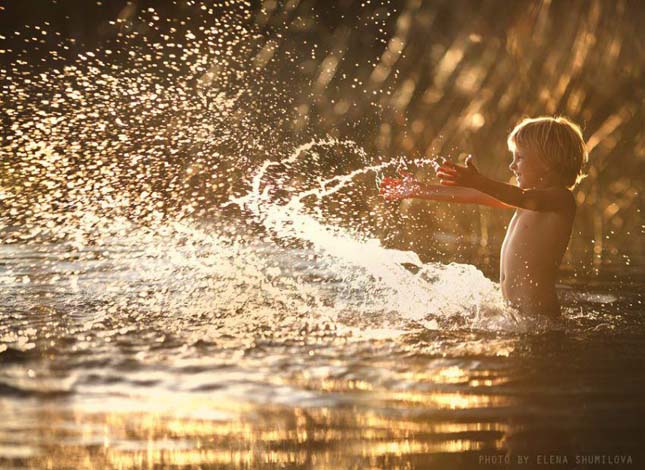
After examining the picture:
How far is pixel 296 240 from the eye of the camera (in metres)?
7.73

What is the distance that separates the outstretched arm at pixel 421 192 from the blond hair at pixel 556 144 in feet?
0.94

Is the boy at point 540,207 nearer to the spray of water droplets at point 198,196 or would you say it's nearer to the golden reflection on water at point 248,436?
the spray of water droplets at point 198,196

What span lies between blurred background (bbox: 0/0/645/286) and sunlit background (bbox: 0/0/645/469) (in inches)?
1.8

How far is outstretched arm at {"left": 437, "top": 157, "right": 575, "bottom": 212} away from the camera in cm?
363

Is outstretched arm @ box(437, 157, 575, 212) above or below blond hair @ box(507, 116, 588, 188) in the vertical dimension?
below

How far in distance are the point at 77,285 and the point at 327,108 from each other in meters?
10.3

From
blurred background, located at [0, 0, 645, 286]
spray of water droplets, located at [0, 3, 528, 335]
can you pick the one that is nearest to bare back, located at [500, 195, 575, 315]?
spray of water droplets, located at [0, 3, 528, 335]

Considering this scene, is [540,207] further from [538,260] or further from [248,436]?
[248,436]

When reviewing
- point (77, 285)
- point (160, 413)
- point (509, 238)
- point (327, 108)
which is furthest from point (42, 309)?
point (327, 108)

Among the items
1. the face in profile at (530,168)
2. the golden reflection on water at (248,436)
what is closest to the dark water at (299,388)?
the golden reflection on water at (248,436)

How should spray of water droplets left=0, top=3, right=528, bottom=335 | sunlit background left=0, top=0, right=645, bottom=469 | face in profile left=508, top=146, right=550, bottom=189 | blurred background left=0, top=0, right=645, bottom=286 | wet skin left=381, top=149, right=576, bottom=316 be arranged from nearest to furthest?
sunlit background left=0, top=0, right=645, bottom=469
wet skin left=381, top=149, right=576, bottom=316
face in profile left=508, top=146, right=550, bottom=189
spray of water droplets left=0, top=3, right=528, bottom=335
blurred background left=0, top=0, right=645, bottom=286

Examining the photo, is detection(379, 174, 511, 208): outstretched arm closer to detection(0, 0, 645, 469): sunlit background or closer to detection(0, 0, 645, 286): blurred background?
detection(0, 0, 645, 469): sunlit background

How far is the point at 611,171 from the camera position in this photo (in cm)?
1229

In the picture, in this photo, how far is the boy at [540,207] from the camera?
4199 mm
